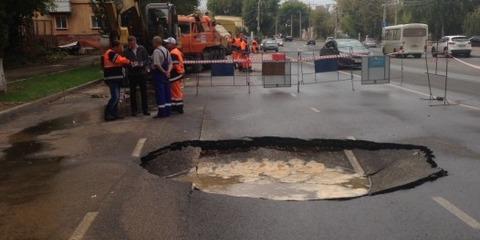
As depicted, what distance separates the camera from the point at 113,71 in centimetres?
1310

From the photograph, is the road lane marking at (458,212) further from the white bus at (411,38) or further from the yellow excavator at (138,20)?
the white bus at (411,38)

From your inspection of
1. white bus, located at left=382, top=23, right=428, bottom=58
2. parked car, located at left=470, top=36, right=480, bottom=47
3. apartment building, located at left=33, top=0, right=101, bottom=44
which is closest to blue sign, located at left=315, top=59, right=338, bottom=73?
white bus, located at left=382, top=23, right=428, bottom=58

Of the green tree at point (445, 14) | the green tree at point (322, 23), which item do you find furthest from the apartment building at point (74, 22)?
the green tree at point (322, 23)

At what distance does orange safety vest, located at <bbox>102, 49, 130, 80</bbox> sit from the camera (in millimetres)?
12969

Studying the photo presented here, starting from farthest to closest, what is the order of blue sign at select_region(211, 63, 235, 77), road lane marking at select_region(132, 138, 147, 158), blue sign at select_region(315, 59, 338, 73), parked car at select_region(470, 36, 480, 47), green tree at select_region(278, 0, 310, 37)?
green tree at select_region(278, 0, 310, 37) < parked car at select_region(470, 36, 480, 47) < blue sign at select_region(211, 63, 235, 77) < blue sign at select_region(315, 59, 338, 73) < road lane marking at select_region(132, 138, 147, 158)

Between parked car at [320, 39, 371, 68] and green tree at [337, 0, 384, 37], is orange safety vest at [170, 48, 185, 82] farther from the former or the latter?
green tree at [337, 0, 384, 37]

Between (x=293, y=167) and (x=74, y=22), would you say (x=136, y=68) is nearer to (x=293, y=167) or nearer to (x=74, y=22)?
(x=293, y=167)

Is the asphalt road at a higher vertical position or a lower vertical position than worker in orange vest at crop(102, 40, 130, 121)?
lower

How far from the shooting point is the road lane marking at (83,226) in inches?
219

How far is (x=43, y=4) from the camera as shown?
116 ft

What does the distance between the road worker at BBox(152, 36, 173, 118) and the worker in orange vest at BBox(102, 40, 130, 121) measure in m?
0.67

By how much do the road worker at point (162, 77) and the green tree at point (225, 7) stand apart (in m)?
110

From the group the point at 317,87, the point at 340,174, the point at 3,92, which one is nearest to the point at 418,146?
the point at 340,174

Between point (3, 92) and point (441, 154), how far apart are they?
13555 millimetres
